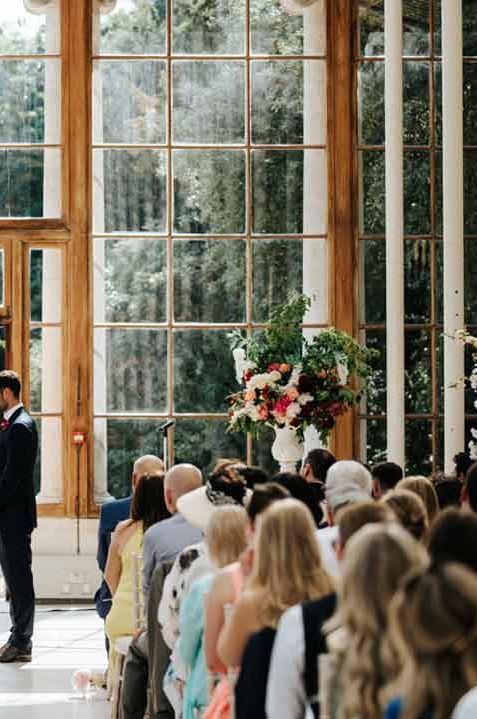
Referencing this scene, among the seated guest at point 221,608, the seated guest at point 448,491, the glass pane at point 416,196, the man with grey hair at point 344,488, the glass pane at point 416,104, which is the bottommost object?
the seated guest at point 221,608

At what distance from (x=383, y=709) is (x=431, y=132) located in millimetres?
8424

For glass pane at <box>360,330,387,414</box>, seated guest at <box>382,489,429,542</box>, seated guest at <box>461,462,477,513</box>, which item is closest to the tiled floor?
glass pane at <box>360,330,387,414</box>

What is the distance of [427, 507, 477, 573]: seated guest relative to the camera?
10.2ft

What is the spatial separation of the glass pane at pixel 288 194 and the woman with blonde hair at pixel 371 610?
8.18m

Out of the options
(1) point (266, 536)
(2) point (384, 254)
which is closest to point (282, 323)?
(2) point (384, 254)

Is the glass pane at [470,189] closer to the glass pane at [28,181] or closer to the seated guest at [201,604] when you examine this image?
the glass pane at [28,181]

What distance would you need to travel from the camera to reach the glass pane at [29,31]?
431 inches

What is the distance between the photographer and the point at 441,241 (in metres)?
10.8

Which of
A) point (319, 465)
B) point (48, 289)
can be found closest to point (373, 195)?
point (48, 289)

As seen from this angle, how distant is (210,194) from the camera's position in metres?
10.9

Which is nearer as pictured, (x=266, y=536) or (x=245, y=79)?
(x=266, y=536)

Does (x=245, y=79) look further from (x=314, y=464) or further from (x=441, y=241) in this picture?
(x=314, y=464)

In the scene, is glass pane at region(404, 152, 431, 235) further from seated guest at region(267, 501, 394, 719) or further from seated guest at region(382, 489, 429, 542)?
seated guest at region(267, 501, 394, 719)

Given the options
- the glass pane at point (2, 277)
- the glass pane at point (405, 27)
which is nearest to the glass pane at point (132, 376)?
the glass pane at point (2, 277)
